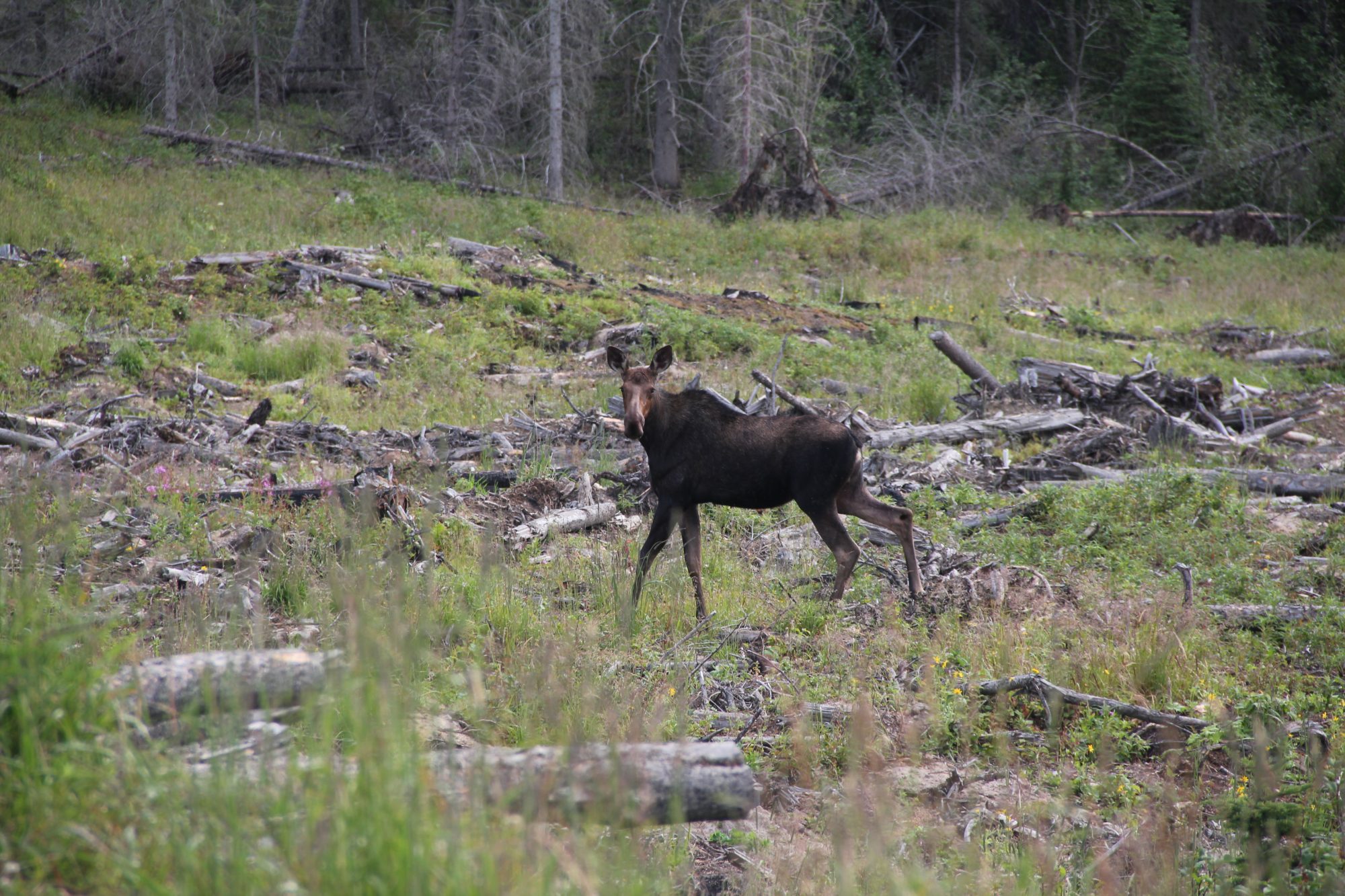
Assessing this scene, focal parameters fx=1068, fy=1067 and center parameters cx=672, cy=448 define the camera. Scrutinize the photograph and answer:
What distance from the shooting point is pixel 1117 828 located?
4.66 m

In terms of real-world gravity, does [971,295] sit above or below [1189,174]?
below

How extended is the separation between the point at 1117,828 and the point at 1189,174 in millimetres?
32209

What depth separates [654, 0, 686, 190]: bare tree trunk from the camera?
104 ft

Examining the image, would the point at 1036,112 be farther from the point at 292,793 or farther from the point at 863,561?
the point at 292,793

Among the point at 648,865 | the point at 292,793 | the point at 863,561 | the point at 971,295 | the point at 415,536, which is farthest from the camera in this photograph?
the point at 971,295

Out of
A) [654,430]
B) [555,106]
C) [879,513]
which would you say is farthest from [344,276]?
[555,106]

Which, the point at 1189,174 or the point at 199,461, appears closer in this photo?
the point at 199,461

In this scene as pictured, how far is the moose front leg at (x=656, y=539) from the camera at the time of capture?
7.04m

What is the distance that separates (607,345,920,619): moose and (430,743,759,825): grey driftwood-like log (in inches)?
168

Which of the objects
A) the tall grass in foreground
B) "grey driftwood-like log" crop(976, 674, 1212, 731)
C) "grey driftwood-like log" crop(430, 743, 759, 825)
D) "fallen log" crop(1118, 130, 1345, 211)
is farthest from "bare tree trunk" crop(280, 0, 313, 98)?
"grey driftwood-like log" crop(430, 743, 759, 825)

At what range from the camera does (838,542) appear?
730cm

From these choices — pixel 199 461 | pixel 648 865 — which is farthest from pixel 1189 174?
pixel 648 865

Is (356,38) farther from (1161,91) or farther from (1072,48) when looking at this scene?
(1161,91)

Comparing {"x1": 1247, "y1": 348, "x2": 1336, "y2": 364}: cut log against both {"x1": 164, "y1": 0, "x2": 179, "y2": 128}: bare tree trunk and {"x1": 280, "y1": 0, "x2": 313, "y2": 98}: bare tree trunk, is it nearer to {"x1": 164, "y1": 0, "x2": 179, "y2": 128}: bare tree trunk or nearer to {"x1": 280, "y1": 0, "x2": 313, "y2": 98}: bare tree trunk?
{"x1": 164, "y1": 0, "x2": 179, "y2": 128}: bare tree trunk
